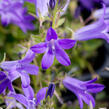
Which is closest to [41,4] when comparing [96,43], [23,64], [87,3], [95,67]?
[23,64]

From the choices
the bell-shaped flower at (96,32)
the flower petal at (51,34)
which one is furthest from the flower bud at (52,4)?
the bell-shaped flower at (96,32)

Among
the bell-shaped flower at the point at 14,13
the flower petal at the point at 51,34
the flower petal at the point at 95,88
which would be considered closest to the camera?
the flower petal at the point at 51,34

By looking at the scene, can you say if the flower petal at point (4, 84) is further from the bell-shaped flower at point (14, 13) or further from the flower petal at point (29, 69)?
the bell-shaped flower at point (14, 13)

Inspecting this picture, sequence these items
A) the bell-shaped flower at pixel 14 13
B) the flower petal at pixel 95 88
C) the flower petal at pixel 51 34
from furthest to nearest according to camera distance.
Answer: the bell-shaped flower at pixel 14 13 < the flower petal at pixel 95 88 < the flower petal at pixel 51 34

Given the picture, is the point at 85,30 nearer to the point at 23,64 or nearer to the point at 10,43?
the point at 23,64

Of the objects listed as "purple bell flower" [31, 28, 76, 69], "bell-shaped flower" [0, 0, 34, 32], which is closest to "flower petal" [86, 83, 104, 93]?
"purple bell flower" [31, 28, 76, 69]

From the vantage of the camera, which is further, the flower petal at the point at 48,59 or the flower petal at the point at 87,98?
the flower petal at the point at 87,98

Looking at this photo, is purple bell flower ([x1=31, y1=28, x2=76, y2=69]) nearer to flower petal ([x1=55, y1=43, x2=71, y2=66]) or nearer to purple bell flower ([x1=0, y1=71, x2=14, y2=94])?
flower petal ([x1=55, y1=43, x2=71, y2=66])

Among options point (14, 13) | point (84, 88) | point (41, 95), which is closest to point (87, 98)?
point (84, 88)
